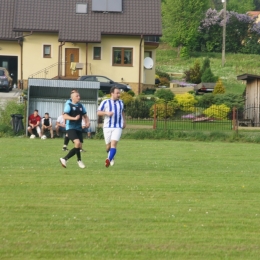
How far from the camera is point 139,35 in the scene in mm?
53312

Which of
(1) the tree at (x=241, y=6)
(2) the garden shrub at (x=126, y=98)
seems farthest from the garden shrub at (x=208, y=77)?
(1) the tree at (x=241, y=6)

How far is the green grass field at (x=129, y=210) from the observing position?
363 inches

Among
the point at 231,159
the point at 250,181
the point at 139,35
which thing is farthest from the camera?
the point at 139,35

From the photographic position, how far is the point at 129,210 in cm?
1159

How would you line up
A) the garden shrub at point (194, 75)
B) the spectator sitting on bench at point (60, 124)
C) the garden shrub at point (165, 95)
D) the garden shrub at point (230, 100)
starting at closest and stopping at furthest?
the spectator sitting on bench at point (60, 124)
the garden shrub at point (230, 100)
the garden shrub at point (165, 95)
the garden shrub at point (194, 75)

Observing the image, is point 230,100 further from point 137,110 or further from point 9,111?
point 9,111

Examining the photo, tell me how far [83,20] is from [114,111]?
126 feet

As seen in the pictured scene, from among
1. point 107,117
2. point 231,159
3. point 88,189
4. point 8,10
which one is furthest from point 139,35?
point 88,189

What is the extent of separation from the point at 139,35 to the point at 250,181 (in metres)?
38.6

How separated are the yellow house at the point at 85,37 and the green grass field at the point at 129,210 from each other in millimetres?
34511

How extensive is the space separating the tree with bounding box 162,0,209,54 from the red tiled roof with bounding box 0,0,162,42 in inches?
1308

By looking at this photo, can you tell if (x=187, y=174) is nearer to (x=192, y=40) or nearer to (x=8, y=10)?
(x=8, y=10)

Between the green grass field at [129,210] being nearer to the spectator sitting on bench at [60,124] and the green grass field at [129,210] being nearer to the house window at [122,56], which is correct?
the spectator sitting on bench at [60,124]

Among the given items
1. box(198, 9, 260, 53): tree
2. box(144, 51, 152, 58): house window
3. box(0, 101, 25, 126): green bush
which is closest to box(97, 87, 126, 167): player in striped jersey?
box(0, 101, 25, 126): green bush
